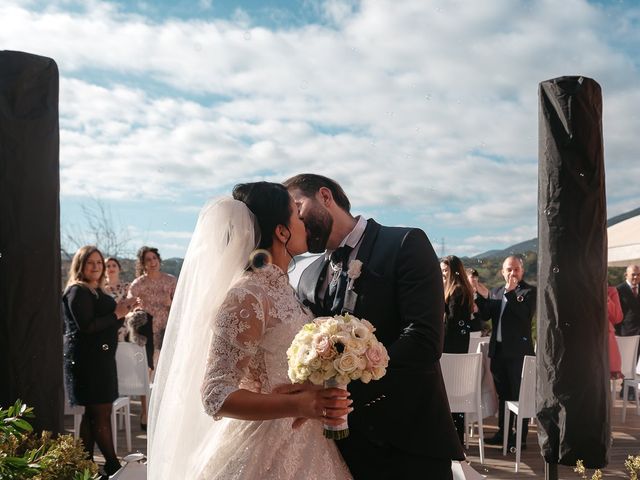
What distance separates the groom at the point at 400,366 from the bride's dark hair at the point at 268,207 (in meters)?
0.39

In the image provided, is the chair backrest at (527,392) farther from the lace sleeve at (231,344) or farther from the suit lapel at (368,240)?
the lace sleeve at (231,344)

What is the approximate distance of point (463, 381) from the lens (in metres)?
6.33

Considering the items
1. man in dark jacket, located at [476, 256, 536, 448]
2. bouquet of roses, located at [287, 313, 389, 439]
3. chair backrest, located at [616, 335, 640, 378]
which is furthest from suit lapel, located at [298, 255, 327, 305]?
chair backrest, located at [616, 335, 640, 378]

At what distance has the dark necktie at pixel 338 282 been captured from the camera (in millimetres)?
2678

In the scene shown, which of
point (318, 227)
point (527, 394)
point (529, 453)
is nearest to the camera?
point (318, 227)

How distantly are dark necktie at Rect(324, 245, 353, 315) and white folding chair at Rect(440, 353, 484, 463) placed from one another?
368 cm

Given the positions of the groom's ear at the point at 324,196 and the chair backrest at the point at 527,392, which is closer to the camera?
the groom's ear at the point at 324,196

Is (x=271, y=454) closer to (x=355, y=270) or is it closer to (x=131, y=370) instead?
(x=355, y=270)

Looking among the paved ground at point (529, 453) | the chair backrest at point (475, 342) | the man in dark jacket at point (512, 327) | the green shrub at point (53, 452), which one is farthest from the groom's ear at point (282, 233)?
the chair backrest at point (475, 342)

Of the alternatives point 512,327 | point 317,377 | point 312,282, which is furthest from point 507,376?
point 317,377

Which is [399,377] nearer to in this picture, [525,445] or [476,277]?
[525,445]

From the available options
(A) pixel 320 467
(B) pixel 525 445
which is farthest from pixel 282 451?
(B) pixel 525 445

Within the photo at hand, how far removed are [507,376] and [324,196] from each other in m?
4.81

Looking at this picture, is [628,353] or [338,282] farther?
[628,353]
